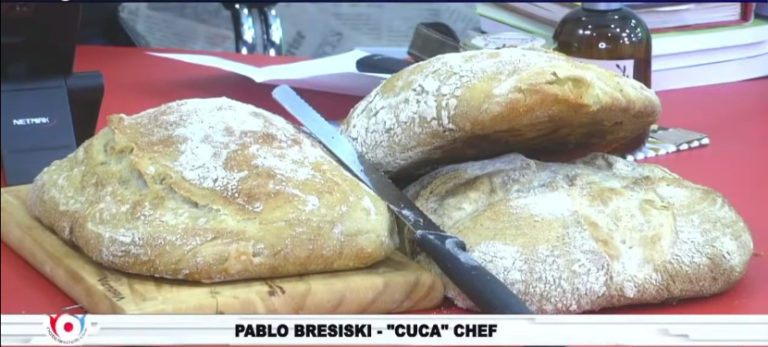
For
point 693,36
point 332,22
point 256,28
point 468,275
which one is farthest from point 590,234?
point 332,22

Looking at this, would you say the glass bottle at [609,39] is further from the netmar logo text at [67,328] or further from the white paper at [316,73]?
the netmar logo text at [67,328]

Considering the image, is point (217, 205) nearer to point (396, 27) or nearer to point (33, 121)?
point (33, 121)

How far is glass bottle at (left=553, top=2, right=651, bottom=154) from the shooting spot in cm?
85

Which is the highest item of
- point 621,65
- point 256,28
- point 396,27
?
point 621,65

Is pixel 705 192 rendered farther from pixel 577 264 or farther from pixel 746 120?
pixel 746 120

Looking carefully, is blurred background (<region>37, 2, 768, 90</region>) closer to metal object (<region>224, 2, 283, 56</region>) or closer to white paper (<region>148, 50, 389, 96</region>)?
metal object (<region>224, 2, 283, 56</region>)

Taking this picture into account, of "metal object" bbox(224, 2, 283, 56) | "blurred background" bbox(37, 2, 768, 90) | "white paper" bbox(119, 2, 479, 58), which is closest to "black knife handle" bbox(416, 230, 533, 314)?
"blurred background" bbox(37, 2, 768, 90)

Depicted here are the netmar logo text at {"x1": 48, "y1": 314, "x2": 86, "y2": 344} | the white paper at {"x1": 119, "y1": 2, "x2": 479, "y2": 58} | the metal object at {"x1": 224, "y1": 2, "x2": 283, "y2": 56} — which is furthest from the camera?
the white paper at {"x1": 119, "y1": 2, "x2": 479, "y2": 58}

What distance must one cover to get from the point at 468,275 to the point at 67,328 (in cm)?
20

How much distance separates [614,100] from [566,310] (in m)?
0.12

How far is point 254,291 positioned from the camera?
0.56 meters

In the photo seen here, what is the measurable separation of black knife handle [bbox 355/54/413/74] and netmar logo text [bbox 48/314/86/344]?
0.43 meters

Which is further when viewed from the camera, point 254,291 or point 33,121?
point 33,121

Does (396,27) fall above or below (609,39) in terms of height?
below
